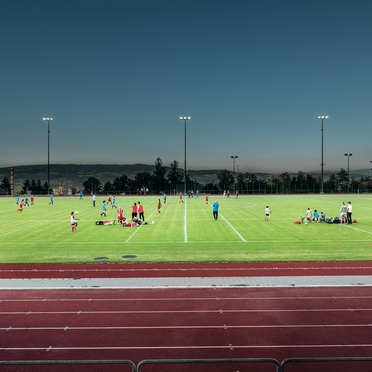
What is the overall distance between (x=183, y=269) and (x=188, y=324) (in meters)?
4.83

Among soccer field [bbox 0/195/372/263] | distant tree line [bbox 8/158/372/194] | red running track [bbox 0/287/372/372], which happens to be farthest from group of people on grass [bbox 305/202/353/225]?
distant tree line [bbox 8/158/372/194]

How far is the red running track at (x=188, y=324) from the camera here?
6617mm

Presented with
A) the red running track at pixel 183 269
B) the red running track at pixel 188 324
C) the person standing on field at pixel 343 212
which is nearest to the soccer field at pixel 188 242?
the red running track at pixel 183 269

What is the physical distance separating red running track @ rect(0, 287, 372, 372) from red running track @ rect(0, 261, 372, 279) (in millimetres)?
1810

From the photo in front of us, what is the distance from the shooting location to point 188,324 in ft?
25.7

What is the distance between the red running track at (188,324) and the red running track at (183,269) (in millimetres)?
1810

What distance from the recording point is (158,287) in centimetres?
1030

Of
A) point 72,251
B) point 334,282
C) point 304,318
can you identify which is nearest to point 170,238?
point 72,251

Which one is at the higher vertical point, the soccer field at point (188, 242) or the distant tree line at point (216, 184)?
the distant tree line at point (216, 184)

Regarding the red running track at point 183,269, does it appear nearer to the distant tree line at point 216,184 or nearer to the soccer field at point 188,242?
the soccer field at point 188,242

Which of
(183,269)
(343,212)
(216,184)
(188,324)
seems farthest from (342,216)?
(216,184)

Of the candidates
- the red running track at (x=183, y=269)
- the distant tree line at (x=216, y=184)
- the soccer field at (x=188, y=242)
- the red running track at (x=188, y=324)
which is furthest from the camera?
the distant tree line at (x=216, y=184)

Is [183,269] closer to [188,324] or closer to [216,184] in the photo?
[188,324]

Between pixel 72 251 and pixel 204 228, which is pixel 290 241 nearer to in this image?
pixel 204 228
